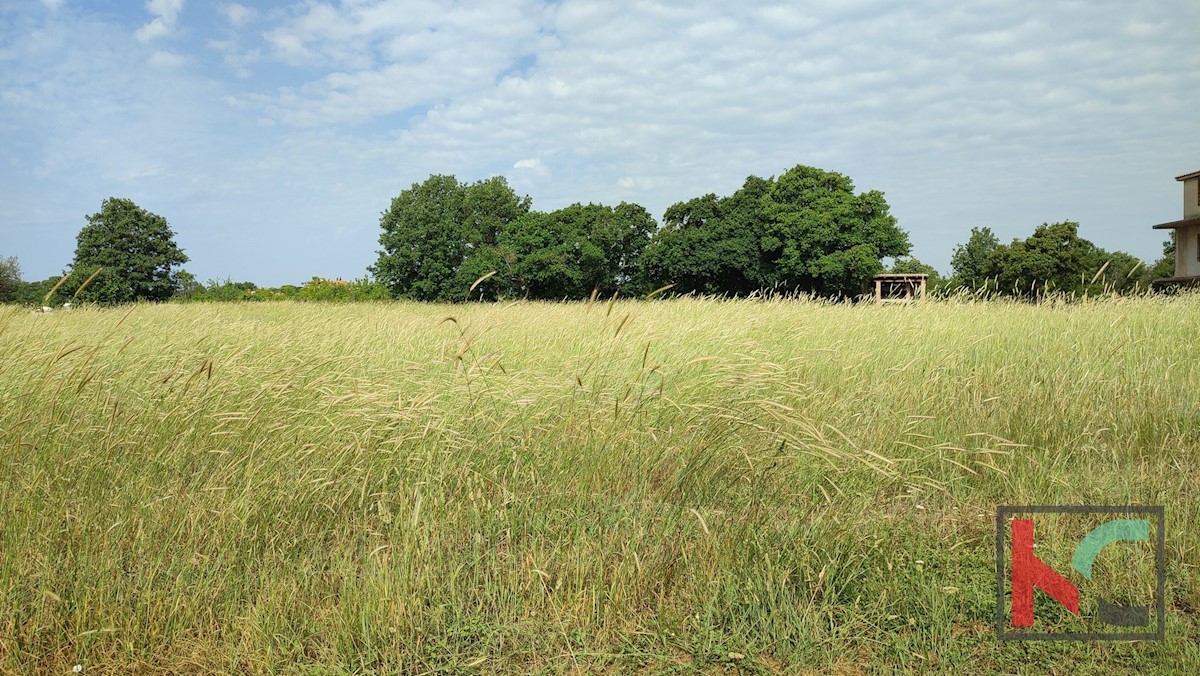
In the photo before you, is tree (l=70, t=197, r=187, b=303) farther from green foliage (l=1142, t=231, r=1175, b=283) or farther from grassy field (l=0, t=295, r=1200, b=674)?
green foliage (l=1142, t=231, r=1175, b=283)

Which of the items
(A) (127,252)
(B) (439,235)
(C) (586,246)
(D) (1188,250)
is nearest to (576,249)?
(C) (586,246)

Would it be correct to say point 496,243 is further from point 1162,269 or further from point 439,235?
point 1162,269

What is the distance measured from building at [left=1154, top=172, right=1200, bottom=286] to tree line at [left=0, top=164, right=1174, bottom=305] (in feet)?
8.58

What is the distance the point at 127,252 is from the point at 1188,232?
169 feet

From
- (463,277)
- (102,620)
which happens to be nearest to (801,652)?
(102,620)

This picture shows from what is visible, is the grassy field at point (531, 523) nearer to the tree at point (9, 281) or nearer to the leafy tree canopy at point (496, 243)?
the leafy tree canopy at point (496, 243)

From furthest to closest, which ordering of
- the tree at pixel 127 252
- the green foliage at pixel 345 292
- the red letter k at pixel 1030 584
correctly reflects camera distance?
the tree at pixel 127 252
the green foliage at pixel 345 292
the red letter k at pixel 1030 584

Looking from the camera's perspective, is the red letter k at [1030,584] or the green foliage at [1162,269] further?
the green foliage at [1162,269]

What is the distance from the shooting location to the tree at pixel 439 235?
113 ft

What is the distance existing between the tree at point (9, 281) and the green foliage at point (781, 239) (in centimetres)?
3312

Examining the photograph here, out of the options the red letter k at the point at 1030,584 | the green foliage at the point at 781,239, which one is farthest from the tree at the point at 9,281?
the red letter k at the point at 1030,584

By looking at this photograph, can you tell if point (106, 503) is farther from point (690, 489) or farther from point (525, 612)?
point (690, 489)

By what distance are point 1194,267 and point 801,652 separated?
4032 cm

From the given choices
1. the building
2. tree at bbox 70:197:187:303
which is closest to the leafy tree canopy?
tree at bbox 70:197:187:303
